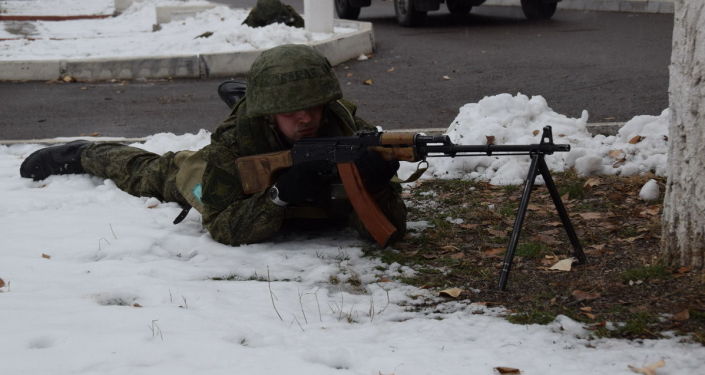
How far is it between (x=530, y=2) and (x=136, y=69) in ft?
24.8

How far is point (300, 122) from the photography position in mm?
4270

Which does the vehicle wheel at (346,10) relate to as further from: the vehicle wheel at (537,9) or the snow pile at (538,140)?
the snow pile at (538,140)

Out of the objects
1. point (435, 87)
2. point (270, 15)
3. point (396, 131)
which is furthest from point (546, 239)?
point (270, 15)

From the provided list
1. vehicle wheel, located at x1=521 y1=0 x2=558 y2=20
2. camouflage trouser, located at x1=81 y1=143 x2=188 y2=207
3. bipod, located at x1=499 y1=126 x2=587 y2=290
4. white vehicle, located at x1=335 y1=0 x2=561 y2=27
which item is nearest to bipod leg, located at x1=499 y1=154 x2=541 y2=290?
bipod, located at x1=499 y1=126 x2=587 y2=290

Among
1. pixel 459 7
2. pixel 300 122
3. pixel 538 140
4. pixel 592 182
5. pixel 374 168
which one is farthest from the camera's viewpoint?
pixel 459 7

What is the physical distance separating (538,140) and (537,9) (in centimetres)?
995

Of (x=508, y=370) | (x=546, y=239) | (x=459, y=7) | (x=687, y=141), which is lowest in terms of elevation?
(x=459, y=7)

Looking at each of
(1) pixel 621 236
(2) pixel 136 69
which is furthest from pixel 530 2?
(1) pixel 621 236

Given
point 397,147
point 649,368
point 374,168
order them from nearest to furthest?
point 649,368
point 397,147
point 374,168

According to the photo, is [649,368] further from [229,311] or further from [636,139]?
→ [636,139]

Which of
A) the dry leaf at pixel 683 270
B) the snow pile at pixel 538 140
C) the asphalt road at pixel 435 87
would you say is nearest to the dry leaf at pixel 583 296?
the dry leaf at pixel 683 270

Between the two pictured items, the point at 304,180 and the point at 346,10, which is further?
the point at 346,10

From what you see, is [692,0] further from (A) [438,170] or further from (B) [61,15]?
(B) [61,15]

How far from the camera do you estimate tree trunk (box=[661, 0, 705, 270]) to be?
3.49 m
